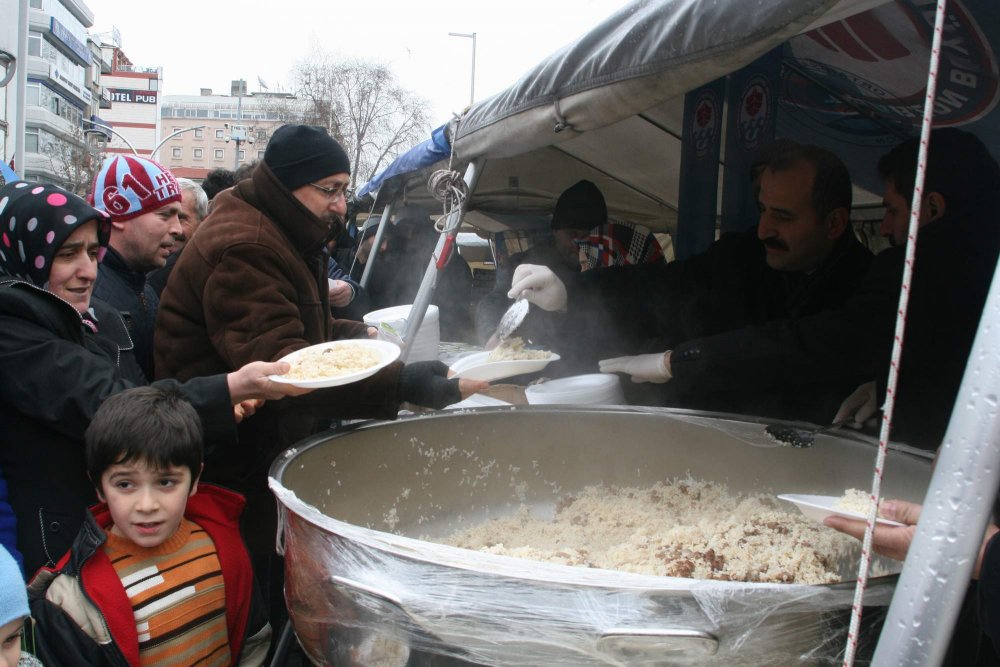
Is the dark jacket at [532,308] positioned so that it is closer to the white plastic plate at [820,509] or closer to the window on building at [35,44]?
the white plastic plate at [820,509]

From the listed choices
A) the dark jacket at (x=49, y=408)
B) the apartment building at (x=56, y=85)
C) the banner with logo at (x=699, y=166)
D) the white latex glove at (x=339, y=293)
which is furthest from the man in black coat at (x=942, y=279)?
the apartment building at (x=56, y=85)

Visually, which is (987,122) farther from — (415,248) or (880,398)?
(415,248)

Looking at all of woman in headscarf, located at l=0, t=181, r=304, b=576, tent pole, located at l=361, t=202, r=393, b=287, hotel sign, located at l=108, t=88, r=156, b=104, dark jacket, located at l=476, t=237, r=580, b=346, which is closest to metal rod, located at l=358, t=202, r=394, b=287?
tent pole, located at l=361, t=202, r=393, b=287

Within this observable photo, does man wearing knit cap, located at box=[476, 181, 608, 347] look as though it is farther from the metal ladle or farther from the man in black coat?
the man in black coat

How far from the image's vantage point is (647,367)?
2.22 metres

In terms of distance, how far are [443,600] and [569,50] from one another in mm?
1357

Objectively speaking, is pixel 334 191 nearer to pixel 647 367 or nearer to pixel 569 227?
pixel 647 367

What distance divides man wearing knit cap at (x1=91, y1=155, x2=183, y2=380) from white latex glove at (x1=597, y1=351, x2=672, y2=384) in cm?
153

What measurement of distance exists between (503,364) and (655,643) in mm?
1259

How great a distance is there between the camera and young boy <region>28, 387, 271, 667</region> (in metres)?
1.45

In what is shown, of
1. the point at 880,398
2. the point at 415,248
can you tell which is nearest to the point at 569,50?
the point at 880,398

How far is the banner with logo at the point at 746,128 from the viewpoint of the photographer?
2889 millimetres

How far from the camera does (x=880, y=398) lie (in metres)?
2.06

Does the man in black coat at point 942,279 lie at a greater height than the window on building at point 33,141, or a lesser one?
lesser
